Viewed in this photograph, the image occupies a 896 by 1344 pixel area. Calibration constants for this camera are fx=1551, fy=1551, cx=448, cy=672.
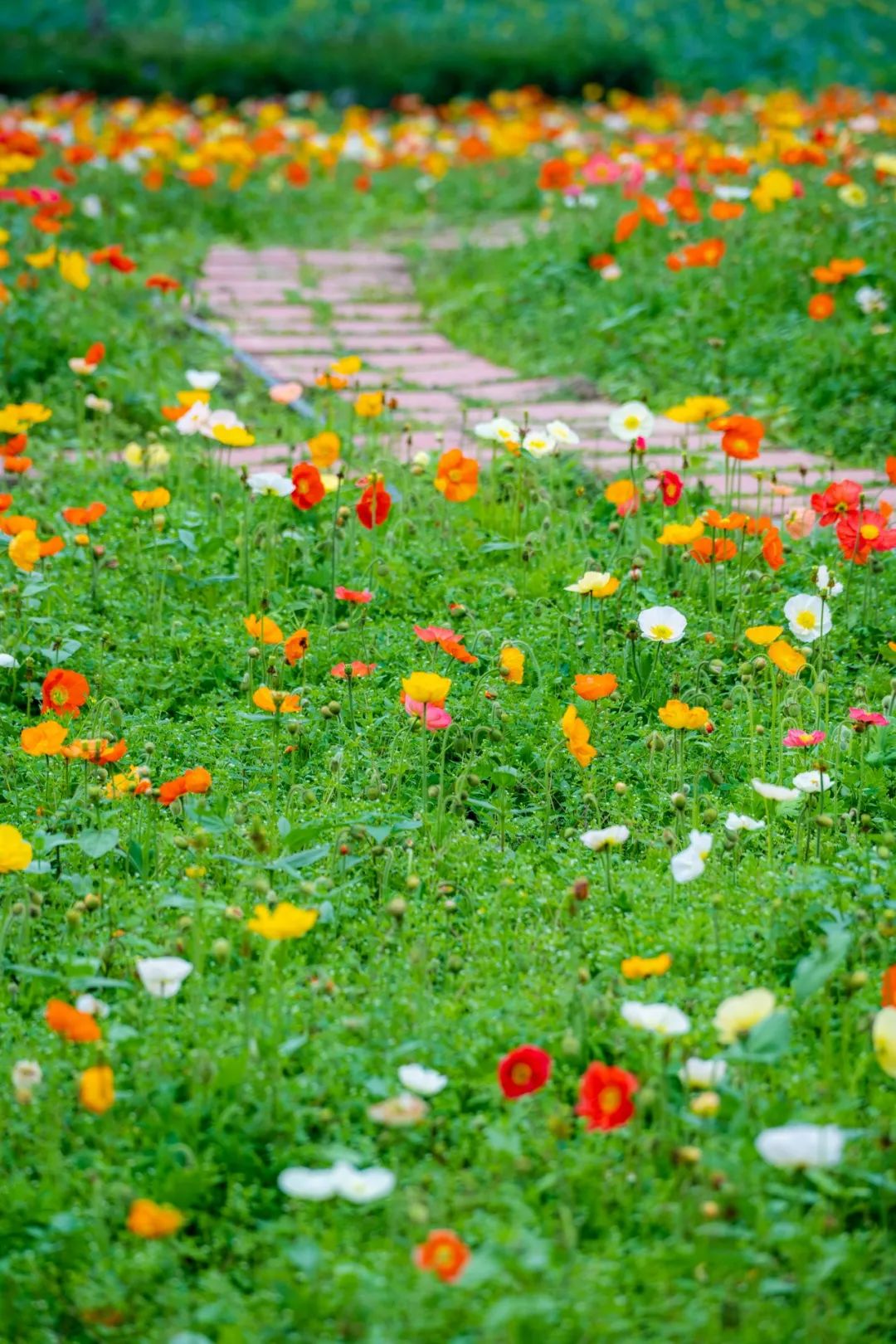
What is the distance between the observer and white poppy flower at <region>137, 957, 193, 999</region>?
2254 mm

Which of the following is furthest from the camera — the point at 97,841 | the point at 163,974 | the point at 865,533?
the point at 865,533

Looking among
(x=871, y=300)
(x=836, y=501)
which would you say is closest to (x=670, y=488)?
(x=836, y=501)

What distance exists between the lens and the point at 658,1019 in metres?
2.15

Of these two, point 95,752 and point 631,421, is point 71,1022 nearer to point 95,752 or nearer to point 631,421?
point 95,752

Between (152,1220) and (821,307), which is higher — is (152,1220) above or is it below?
below

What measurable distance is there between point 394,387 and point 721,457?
123cm

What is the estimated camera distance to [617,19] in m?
16.7

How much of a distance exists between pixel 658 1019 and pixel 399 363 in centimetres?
415

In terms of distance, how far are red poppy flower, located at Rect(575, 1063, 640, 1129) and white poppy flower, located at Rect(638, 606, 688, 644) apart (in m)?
1.37

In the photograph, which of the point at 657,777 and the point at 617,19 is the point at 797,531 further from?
the point at 617,19

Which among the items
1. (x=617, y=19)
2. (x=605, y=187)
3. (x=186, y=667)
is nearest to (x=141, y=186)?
(x=605, y=187)

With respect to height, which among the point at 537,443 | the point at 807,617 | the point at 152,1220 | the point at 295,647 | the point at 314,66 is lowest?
the point at 152,1220

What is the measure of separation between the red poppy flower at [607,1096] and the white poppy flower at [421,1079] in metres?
0.21

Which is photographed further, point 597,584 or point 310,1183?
point 597,584
